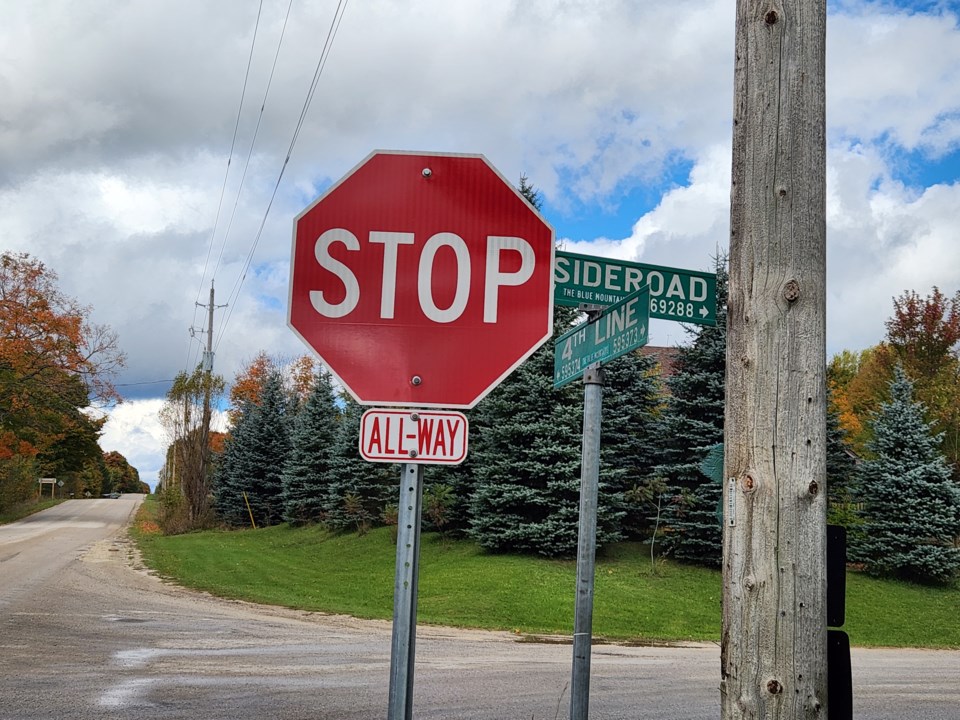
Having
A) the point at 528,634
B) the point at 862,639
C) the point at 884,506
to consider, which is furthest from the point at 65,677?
the point at 884,506

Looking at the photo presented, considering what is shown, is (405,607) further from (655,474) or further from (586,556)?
(655,474)

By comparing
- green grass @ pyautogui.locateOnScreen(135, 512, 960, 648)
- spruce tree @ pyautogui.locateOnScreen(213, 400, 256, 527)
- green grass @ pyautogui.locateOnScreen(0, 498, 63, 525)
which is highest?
spruce tree @ pyautogui.locateOnScreen(213, 400, 256, 527)

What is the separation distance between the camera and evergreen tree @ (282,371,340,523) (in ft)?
123

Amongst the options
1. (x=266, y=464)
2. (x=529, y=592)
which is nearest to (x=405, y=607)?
(x=529, y=592)

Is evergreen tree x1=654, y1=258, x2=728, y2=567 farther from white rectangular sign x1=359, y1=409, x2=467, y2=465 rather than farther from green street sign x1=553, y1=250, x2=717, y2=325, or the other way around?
white rectangular sign x1=359, y1=409, x2=467, y2=465

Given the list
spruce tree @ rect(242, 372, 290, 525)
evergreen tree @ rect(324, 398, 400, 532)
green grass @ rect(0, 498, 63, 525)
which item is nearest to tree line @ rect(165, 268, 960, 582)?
evergreen tree @ rect(324, 398, 400, 532)

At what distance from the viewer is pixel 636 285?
516 centimetres

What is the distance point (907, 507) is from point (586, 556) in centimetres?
2201

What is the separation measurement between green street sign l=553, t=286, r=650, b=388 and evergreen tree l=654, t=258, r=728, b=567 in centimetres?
1733

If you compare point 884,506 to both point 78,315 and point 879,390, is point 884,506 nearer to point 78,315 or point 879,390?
point 879,390

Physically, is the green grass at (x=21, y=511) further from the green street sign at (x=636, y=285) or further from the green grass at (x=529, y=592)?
the green street sign at (x=636, y=285)

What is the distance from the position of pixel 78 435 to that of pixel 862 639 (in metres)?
61.9

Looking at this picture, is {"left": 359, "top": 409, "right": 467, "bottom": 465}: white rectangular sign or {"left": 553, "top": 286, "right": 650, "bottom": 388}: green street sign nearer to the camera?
{"left": 359, "top": 409, "right": 467, "bottom": 465}: white rectangular sign

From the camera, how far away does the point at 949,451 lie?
3138cm
